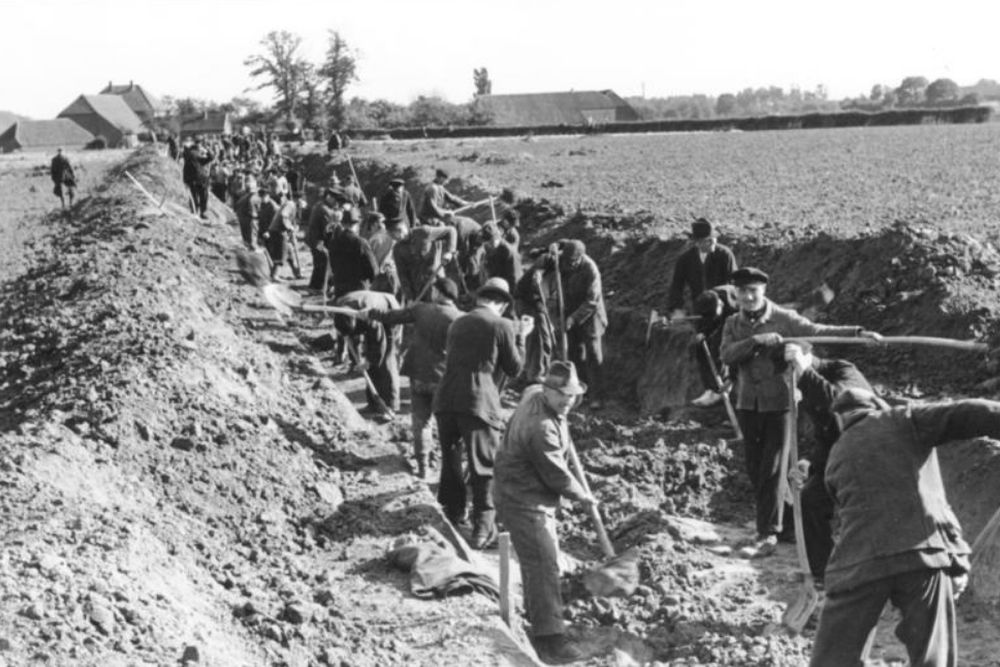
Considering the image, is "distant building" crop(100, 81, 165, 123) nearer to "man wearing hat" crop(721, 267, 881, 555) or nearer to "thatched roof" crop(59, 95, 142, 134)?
"thatched roof" crop(59, 95, 142, 134)

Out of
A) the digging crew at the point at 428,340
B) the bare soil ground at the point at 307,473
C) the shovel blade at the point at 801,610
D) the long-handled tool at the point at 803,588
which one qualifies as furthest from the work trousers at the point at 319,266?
the shovel blade at the point at 801,610

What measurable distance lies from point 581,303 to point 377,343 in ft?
7.13

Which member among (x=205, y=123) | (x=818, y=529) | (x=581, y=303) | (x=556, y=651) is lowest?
(x=556, y=651)

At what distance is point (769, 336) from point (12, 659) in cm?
547

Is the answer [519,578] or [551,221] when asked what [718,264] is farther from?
[551,221]

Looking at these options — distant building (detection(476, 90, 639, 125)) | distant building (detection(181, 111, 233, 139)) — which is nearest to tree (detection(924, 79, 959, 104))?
distant building (detection(476, 90, 639, 125))

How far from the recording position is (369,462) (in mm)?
10617

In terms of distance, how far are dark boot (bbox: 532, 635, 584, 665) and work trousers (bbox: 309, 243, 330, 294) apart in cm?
1008

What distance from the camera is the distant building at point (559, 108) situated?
324ft

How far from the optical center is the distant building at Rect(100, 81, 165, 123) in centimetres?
12181

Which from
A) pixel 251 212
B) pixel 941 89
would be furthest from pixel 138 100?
pixel 251 212

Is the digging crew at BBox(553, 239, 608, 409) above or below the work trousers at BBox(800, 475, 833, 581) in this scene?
above

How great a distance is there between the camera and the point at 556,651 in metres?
7.65

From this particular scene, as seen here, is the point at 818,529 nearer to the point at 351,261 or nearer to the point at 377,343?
the point at 377,343
